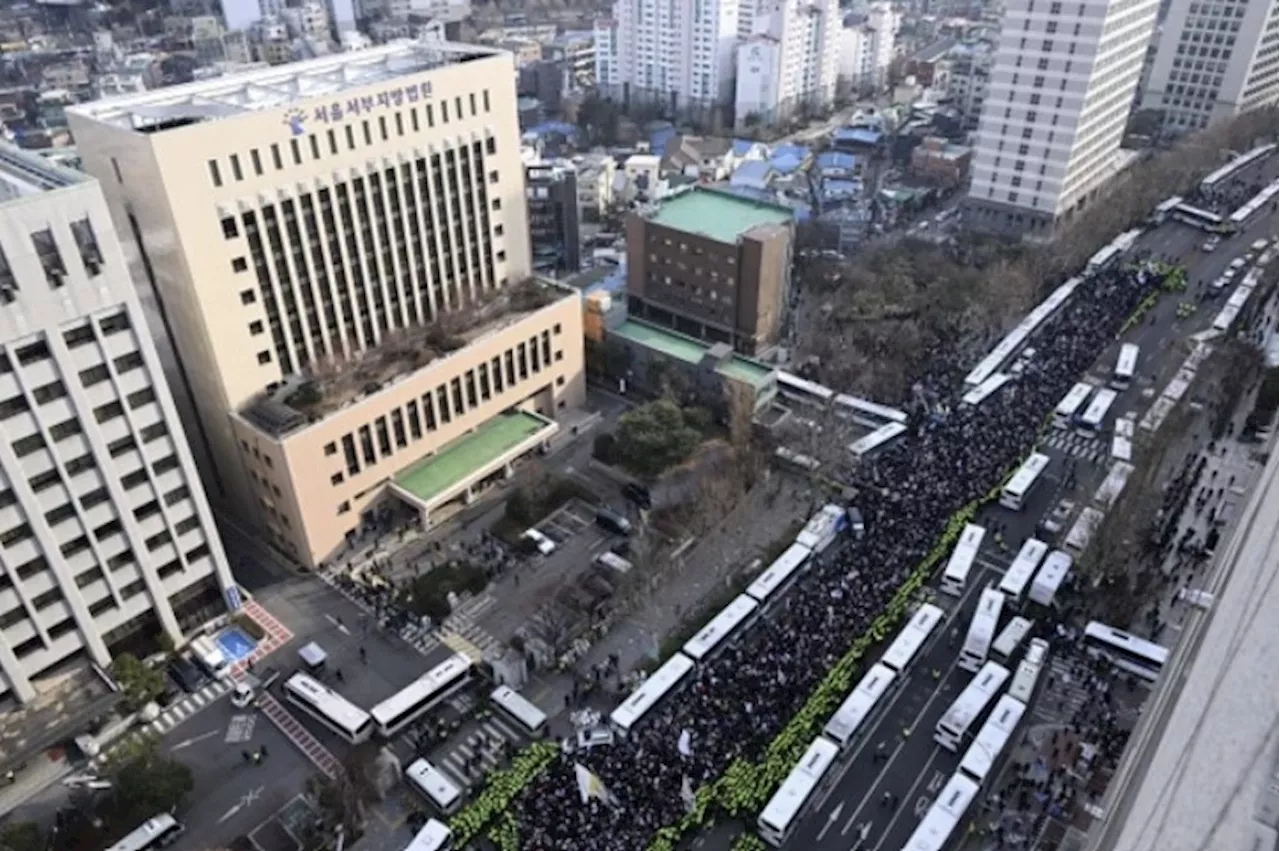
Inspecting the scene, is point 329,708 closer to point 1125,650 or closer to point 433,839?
point 433,839

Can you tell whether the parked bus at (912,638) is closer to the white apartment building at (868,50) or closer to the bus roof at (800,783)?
A: the bus roof at (800,783)

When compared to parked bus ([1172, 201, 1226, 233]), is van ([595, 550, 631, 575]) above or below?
below

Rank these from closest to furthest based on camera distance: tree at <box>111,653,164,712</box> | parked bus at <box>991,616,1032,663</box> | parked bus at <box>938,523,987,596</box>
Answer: tree at <box>111,653,164,712</box>
parked bus at <box>991,616,1032,663</box>
parked bus at <box>938,523,987,596</box>

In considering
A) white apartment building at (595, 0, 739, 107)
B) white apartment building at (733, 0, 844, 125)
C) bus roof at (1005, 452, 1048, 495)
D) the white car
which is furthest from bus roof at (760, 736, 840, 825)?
white apartment building at (595, 0, 739, 107)

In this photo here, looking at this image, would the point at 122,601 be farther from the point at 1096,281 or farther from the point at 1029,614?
the point at 1096,281

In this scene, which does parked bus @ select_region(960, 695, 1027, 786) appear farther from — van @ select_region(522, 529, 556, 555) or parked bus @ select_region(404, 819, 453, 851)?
van @ select_region(522, 529, 556, 555)

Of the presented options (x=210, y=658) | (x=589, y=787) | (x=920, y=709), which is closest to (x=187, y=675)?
(x=210, y=658)
